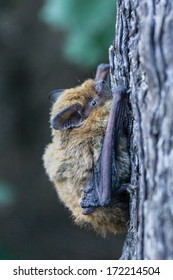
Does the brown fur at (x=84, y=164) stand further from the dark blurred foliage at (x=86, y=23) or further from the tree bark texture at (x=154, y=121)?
the dark blurred foliage at (x=86, y=23)

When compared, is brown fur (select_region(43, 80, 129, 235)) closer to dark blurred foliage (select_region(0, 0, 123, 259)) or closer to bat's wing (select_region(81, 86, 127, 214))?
bat's wing (select_region(81, 86, 127, 214))

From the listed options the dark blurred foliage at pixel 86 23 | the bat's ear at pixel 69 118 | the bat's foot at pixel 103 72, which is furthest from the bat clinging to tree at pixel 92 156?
the dark blurred foliage at pixel 86 23

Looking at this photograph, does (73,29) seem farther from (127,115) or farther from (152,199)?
(152,199)

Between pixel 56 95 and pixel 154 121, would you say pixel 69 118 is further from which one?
pixel 154 121

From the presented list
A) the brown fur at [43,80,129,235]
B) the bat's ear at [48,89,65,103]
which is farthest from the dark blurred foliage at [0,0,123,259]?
the brown fur at [43,80,129,235]

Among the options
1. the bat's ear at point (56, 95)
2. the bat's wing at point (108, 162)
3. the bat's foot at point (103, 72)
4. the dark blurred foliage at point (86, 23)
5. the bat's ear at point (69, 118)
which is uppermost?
the dark blurred foliage at point (86, 23)

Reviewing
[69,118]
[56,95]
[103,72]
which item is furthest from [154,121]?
[56,95]

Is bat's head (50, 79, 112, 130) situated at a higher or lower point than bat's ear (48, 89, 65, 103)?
lower
